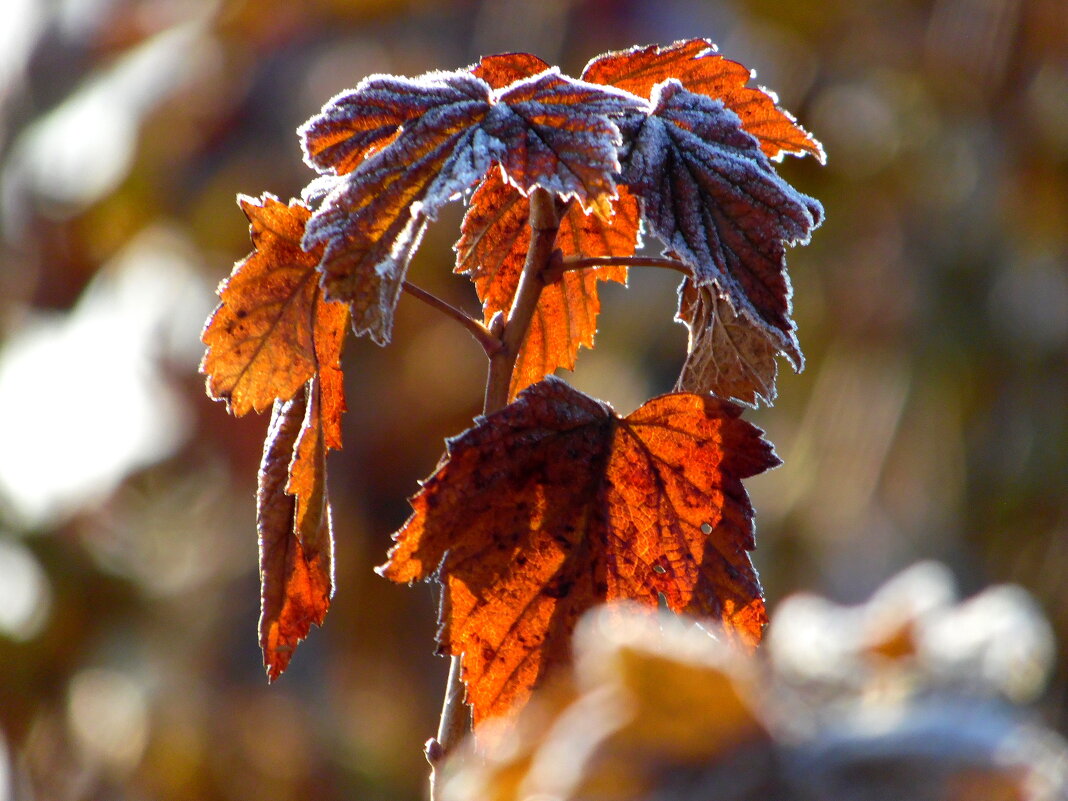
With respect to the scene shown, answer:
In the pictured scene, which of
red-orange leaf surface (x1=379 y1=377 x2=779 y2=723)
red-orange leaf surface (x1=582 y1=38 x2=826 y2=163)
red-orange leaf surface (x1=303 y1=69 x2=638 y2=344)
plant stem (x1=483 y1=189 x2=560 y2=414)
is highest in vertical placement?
red-orange leaf surface (x1=582 y1=38 x2=826 y2=163)

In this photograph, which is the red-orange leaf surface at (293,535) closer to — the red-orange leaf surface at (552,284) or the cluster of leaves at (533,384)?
the cluster of leaves at (533,384)

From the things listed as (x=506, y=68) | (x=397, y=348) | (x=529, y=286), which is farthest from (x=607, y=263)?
(x=397, y=348)

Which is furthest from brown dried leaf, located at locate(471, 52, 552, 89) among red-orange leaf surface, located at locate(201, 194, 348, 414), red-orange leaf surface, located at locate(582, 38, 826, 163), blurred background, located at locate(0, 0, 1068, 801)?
blurred background, located at locate(0, 0, 1068, 801)

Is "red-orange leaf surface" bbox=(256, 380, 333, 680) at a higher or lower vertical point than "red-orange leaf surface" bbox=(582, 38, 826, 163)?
lower

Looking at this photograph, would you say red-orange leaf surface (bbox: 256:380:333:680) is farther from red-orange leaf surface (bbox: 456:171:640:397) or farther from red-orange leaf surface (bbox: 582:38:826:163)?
red-orange leaf surface (bbox: 582:38:826:163)

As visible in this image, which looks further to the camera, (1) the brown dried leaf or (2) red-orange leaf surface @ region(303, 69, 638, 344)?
(1) the brown dried leaf

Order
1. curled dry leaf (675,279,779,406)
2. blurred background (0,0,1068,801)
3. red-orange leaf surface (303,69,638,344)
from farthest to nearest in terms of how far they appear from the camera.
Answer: blurred background (0,0,1068,801) → curled dry leaf (675,279,779,406) → red-orange leaf surface (303,69,638,344)
